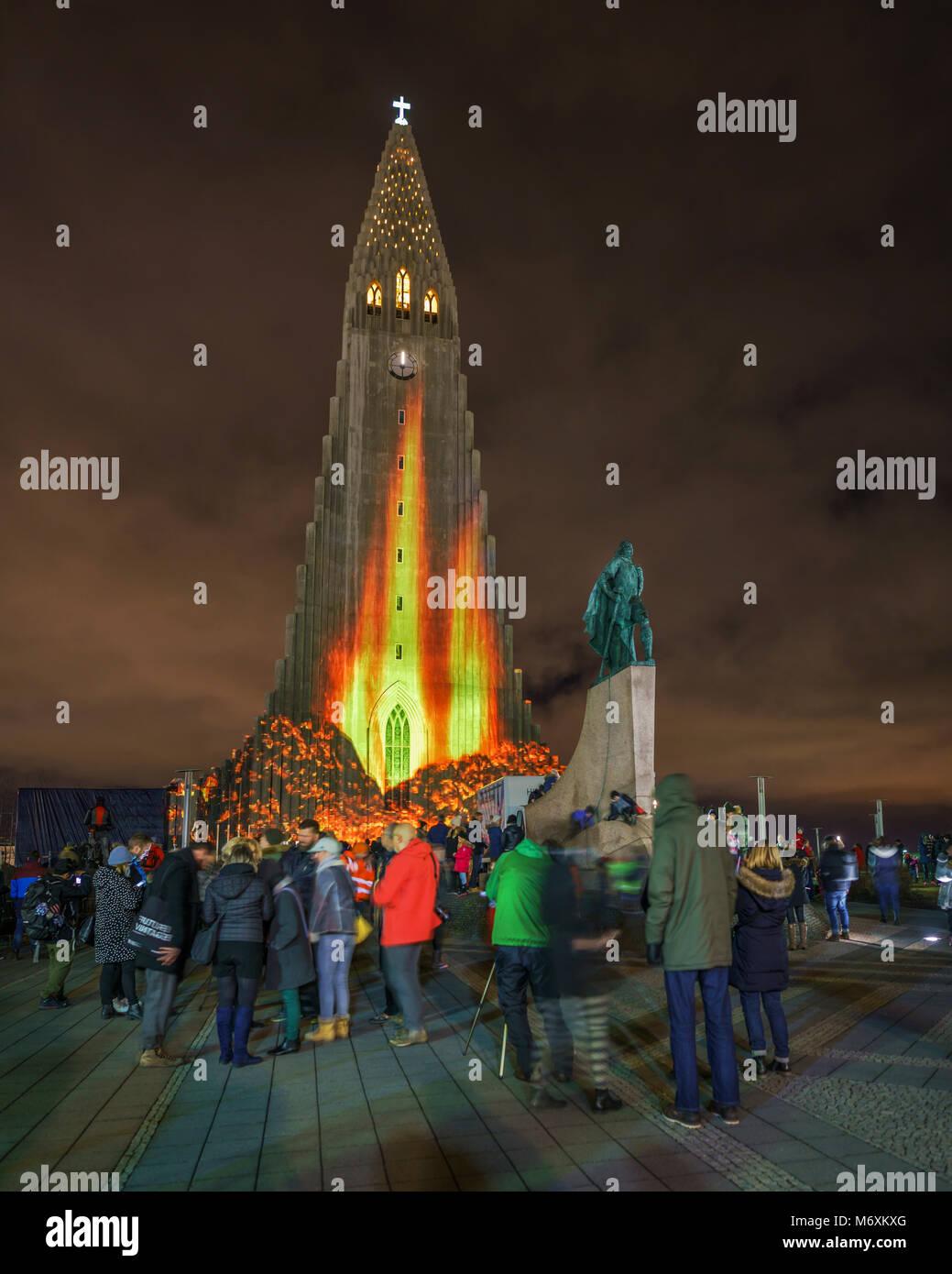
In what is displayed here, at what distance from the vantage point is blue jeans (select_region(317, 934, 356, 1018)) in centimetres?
824

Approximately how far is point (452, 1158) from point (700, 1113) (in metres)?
1.61

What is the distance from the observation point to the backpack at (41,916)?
10531 millimetres

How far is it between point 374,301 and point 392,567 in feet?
45.8

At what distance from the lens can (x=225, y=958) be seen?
737cm

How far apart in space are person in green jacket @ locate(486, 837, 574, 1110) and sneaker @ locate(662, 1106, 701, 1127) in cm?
102

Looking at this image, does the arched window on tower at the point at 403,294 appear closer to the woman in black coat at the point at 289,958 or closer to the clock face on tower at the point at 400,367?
the clock face on tower at the point at 400,367

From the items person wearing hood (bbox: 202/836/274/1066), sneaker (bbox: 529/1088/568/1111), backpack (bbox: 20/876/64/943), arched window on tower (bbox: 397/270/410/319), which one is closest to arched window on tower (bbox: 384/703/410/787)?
arched window on tower (bbox: 397/270/410/319)

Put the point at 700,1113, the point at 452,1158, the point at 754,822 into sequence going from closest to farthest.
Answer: the point at 452,1158
the point at 700,1113
the point at 754,822

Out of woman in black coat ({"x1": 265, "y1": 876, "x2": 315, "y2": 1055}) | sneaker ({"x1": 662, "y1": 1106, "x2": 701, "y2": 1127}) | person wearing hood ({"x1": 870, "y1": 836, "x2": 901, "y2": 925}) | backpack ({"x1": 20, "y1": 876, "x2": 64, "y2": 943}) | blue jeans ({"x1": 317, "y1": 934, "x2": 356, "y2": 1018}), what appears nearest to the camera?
sneaker ({"x1": 662, "y1": 1106, "x2": 701, "y2": 1127})

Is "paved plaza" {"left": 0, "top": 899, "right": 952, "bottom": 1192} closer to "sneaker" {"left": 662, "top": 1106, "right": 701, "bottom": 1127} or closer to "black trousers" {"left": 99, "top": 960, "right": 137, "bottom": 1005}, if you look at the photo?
"sneaker" {"left": 662, "top": 1106, "right": 701, "bottom": 1127}

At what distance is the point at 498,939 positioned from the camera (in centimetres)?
662
